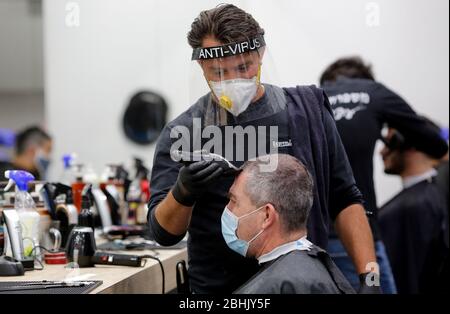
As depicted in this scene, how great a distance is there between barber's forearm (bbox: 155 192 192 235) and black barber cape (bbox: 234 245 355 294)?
9.9 inches

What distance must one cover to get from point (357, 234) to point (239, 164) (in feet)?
1.62

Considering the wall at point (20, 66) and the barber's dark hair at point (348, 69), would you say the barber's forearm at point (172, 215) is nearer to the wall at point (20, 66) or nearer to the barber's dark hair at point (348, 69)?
the barber's dark hair at point (348, 69)

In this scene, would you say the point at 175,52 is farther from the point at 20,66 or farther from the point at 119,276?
the point at 20,66

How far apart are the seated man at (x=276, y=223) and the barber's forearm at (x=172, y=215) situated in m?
0.13

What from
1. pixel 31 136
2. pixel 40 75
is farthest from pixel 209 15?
pixel 31 136

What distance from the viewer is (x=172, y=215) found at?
2.14m

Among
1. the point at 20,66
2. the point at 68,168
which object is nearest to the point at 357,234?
the point at 68,168

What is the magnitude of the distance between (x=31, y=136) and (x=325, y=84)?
181cm

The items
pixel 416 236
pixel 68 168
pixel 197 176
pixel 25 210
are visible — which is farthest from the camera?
pixel 416 236

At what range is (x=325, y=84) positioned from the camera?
11.5ft

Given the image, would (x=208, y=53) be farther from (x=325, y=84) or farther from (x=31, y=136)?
(x=31, y=136)

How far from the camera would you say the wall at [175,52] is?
2416 mm

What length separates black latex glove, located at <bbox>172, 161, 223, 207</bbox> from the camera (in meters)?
1.93

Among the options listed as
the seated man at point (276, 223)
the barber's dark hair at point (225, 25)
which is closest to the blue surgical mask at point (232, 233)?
the seated man at point (276, 223)
